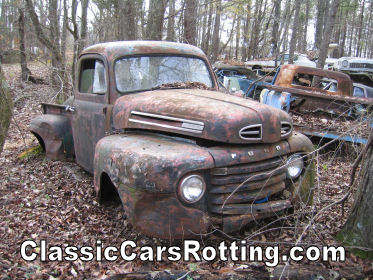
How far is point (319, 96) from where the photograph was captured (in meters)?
5.88

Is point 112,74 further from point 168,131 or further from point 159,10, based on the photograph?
point 159,10

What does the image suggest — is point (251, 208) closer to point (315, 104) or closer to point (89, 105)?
point (89, 105)

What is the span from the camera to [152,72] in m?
3.93

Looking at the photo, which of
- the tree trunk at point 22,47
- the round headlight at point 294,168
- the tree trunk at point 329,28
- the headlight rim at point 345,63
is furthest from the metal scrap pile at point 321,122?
the tree trunk at point 22,47

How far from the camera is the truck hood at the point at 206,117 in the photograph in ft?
9.30

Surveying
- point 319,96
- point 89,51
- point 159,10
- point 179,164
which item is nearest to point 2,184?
point 89,51

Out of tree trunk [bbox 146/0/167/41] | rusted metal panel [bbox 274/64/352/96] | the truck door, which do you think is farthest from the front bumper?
tree trunk [bbox 146/0/167/41]

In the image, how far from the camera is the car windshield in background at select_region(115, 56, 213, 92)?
12.6 feet

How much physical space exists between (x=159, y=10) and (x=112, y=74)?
607 cm

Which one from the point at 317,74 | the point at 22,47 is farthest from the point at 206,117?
the point at 22,47

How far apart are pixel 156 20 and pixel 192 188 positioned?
774 cm

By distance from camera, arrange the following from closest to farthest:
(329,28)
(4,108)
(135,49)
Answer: (135,49) < (4,108) < (329,28)

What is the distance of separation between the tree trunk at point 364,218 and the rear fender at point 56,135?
156 inches

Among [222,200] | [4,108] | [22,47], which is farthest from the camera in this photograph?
[22,47]
